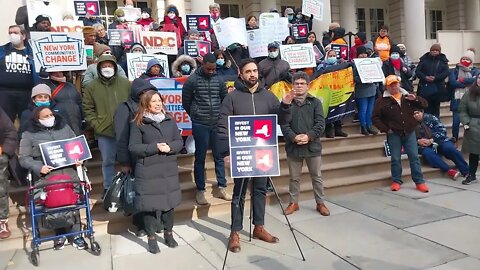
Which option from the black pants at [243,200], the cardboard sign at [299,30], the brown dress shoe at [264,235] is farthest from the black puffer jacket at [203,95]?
the cardboard sign at [299,30]

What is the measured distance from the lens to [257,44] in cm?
887

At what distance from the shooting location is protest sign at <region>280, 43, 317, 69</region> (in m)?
8.30

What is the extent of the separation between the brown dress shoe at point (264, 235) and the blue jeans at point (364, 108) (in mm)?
4178

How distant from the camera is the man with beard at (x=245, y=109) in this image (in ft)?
15.6

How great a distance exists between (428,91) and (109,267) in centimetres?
731

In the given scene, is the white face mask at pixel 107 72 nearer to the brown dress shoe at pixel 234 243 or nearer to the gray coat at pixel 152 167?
the gray coat at pixel 152 167

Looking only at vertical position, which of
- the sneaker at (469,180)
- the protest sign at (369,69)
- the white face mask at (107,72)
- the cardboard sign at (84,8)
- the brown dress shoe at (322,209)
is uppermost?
the cardboard sign at (84,8)

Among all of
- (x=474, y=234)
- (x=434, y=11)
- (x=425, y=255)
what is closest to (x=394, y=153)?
(x=474, y=234)

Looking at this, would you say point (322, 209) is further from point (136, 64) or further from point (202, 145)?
point (136, 64)

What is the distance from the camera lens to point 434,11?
23.3 meters

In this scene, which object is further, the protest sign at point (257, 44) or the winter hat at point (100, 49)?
the protest sign at point (257, 44)

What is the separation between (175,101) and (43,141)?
2.52m

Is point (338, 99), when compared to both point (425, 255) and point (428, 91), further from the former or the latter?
point (425, 255)

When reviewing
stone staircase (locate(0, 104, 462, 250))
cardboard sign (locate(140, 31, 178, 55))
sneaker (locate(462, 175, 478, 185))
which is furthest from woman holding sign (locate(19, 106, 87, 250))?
sneaker (locate(462, 175, 478, 185))
